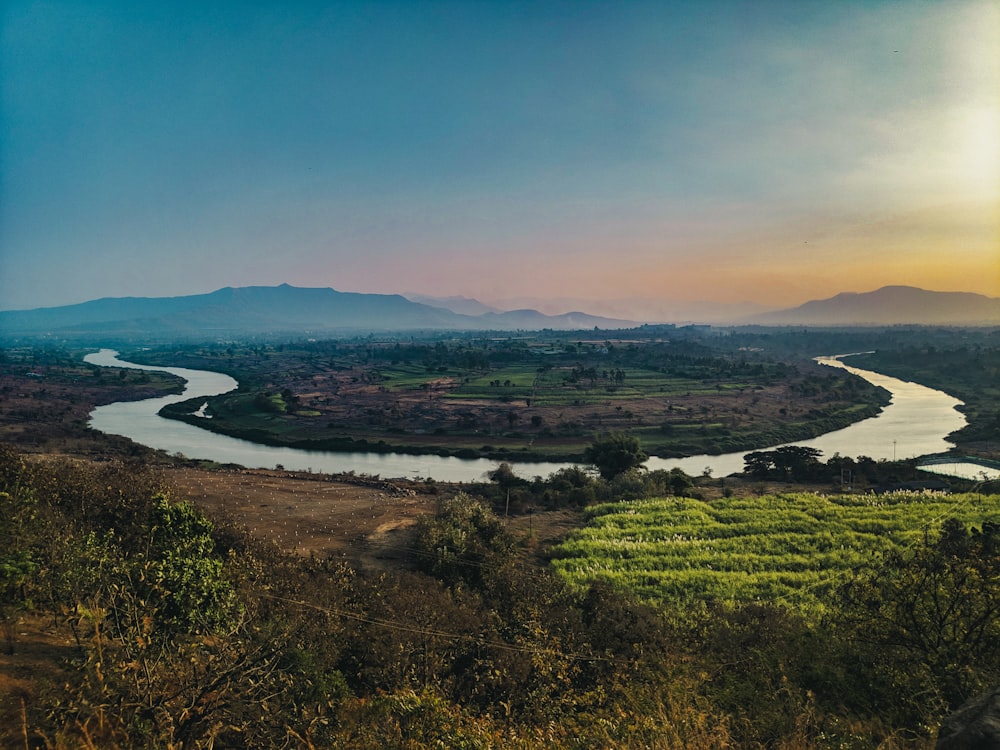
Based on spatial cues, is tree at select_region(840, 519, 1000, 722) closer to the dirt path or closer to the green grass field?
the green grass field

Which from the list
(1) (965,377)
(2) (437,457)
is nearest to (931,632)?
(2) (437,457)

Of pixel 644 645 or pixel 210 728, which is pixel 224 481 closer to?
pixel 644 645

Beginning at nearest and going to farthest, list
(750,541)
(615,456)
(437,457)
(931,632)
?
(931,632) → (750,541) → (615,456) → (437,457)

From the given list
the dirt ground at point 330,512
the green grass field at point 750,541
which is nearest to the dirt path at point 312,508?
the dirt ground at point 330,512

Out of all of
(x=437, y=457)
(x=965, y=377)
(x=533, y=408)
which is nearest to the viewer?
(x=437, y=457)

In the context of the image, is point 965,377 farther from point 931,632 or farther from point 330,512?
point 931,632

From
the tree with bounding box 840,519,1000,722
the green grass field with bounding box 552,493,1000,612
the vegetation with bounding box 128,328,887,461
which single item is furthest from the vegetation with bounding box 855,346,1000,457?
the tree with bounding box 840,519,1000,722

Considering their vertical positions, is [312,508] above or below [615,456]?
below

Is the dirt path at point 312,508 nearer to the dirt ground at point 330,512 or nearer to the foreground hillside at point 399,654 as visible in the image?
the dirt ground at point 330,512
